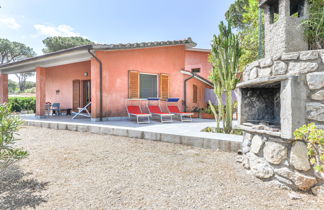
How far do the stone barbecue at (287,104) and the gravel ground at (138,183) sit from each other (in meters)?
0.23

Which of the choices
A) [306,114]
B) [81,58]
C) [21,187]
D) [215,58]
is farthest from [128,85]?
[306,114]

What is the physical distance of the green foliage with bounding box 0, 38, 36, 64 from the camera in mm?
31197

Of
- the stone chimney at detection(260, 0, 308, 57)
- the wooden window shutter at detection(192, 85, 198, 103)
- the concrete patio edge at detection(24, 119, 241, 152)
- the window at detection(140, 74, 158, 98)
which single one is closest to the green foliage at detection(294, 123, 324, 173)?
the stone chimney at detection(260, 0, 308, 57)

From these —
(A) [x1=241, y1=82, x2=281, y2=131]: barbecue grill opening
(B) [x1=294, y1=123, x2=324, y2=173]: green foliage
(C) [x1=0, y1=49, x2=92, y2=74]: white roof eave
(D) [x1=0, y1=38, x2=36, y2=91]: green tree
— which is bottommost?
(B) [x1=294, y1=123, x2=324, y2=173]: green foliage

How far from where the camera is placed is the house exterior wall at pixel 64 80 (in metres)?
10.7

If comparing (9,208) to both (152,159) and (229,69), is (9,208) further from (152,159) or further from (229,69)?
(229,69)

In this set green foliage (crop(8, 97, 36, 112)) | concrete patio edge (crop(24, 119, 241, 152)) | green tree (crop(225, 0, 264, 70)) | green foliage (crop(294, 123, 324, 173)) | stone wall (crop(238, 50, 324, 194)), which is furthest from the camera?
green foliage (crop(8, 97, 36, 112))

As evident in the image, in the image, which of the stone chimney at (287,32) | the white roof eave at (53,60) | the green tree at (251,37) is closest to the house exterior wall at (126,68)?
the white roof eave at (53,60)

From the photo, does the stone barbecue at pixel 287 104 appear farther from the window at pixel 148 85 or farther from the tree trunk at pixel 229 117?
the window at pixel 148 85

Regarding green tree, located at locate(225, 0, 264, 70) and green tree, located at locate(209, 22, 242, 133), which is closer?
green tree, located at locate(209, 22, 242, 133)

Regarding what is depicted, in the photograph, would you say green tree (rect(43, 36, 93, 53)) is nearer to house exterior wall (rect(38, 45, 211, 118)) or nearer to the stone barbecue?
house exterior wall (rect(38, 45, 211, 118))

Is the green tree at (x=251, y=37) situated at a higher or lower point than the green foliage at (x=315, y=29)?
higher

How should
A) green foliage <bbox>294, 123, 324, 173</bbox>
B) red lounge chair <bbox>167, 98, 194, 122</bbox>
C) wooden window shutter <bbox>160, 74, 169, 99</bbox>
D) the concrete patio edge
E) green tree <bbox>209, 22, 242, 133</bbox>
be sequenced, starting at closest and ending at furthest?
green foliage <bbox>294, 123, 324, 173</bbox> < the concrete patio edge < green tree <bbox>209, 22, 242, 133</bbox> < red lounge chair <bbox>167, 98, 194, 122</bbox> < wooden window shutter <bbox>160, 74, 169, 99</bbox>

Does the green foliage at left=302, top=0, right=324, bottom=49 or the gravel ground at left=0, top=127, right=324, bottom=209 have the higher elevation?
the green foliage at left=302, top=0, right=324, bottom=49
